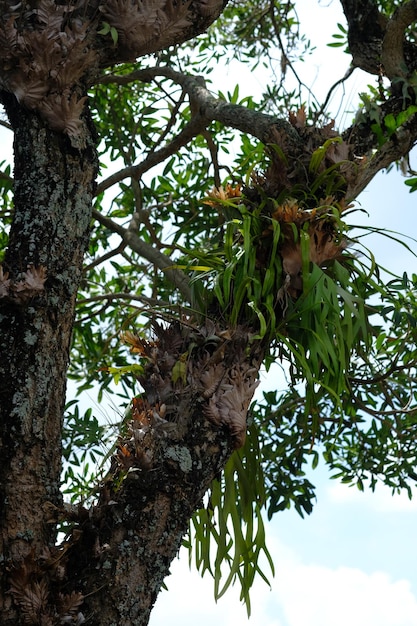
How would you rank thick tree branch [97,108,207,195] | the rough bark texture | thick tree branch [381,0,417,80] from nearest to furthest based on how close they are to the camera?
Answer: the rough bark texture, thick tree branch [381,0,417,80], thick tree branch [97,108,207,195]

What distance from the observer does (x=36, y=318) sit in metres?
1.73

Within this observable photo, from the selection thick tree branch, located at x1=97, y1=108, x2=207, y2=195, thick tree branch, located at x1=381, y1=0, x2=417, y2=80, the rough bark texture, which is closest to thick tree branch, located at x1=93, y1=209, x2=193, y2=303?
thick tree branch, located at x1=97, y1=108, x2=207, y2=195

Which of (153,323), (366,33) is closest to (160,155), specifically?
(366,33)

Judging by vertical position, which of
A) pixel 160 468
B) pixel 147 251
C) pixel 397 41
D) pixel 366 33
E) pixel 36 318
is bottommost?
pixel 160 468

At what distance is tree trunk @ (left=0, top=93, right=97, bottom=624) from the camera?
163 cm

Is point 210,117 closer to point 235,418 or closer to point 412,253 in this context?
point 412,253

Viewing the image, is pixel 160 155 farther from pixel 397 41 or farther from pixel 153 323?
pixel 153 323

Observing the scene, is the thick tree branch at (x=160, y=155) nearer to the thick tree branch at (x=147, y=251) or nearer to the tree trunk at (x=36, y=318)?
the thick tree branch at (x=147, y=251)

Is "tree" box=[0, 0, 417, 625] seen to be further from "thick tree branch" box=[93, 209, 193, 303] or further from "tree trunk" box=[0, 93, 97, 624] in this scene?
"thick tree branch" box=[93, 209, 193, 303]

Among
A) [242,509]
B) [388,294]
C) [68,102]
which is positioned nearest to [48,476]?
[242,509]

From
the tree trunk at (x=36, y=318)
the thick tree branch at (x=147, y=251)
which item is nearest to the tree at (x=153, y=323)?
the tree trunk at (x=36, y=318)

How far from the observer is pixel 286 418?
374 cm

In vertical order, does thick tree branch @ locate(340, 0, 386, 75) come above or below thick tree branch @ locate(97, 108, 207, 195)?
above

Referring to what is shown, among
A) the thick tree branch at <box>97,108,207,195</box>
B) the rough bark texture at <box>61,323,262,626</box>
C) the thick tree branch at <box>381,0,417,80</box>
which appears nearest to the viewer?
the rough bark texture at <box>61,323,262,626</box>
